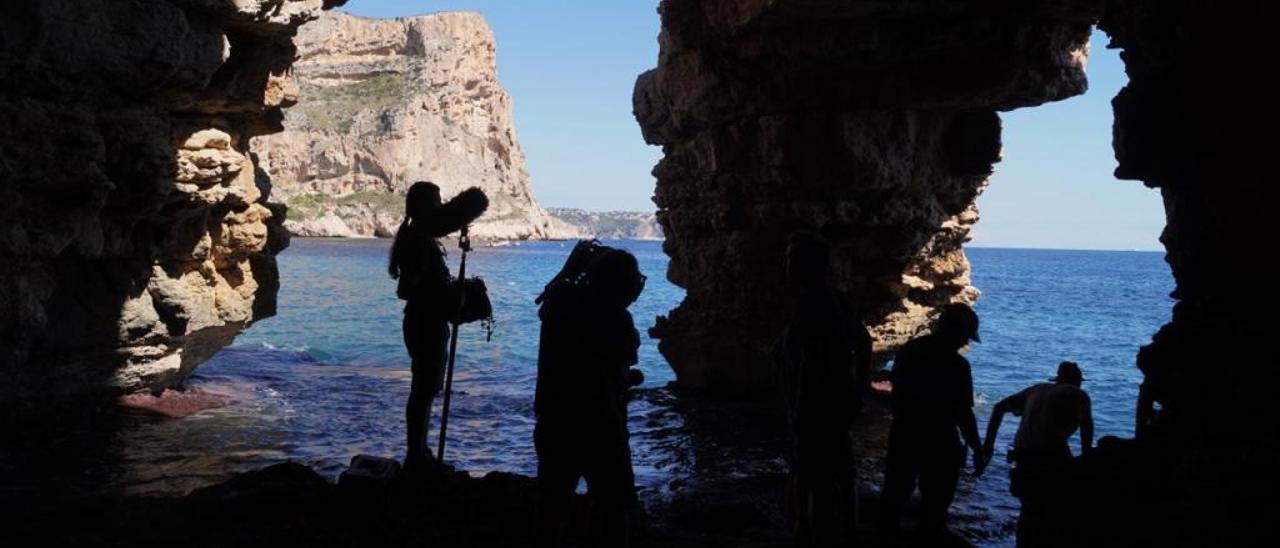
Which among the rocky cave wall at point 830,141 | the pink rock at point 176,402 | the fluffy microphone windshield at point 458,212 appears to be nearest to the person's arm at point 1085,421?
the fluffy microphone windshield at point 458,212

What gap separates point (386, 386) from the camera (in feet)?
59.1

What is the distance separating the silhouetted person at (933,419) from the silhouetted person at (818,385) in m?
0.85

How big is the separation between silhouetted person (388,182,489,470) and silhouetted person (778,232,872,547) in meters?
2.37

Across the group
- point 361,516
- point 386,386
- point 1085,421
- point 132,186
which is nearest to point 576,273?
point 361,516

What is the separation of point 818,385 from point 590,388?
54.3 inches

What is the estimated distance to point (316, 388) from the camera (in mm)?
17016

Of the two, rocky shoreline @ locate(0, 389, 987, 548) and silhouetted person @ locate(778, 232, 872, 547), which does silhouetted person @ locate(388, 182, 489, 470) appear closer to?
rocky shoreline @ locate(0, 389, 987, 548)

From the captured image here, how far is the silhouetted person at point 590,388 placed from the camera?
181 inches

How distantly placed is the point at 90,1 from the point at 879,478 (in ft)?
31.5

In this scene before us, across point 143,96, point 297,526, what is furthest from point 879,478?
point 143,96

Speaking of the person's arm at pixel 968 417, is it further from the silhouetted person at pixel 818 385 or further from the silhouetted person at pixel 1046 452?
the silhouetted person at pixel 818 385

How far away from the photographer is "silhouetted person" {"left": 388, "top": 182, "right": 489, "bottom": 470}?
6.34m

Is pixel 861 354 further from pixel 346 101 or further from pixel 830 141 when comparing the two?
pixel 346 101

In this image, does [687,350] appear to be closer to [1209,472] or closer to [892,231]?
[892,231]
